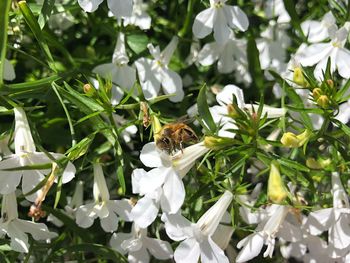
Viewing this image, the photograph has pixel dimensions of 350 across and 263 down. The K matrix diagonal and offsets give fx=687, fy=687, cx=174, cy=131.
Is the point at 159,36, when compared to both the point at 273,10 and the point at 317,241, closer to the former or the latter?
the point at 273,10

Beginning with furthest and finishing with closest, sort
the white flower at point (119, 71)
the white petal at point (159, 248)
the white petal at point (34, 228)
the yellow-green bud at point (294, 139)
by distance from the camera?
the white flower at point (119, 71)
the white petal at point (159, 248)
the white petal at point (34, 228)
the yellow-green bud at point (294, 139)

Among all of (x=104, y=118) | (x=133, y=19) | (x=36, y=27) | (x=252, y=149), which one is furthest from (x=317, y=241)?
(x=36, y=27)

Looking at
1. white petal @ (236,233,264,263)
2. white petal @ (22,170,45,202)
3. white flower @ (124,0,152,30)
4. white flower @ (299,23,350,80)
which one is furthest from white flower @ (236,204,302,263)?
white flower @ (124,0,152,30)

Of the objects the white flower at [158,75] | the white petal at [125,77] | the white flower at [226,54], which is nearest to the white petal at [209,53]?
the white flower at [226,54]

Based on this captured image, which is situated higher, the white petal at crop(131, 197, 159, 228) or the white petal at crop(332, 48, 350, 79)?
the white petal at crop(332, 48, 350, 79)

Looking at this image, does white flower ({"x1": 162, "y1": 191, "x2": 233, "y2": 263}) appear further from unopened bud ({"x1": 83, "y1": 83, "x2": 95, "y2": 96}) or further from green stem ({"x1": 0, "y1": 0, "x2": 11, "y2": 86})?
green stem ({"x1": 0, "y1": 0, "x2": 11, "y2": 86})

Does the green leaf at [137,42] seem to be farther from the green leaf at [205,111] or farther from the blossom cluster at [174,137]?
the green leaf at [205,111]
